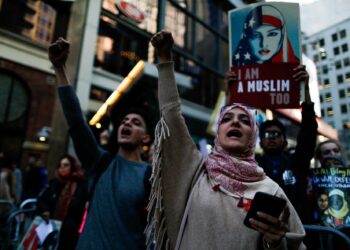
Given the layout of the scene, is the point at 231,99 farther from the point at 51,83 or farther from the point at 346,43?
the point at 51,83

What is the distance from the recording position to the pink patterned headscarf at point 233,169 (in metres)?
1.41

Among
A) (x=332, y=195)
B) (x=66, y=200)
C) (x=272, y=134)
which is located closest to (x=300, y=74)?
(x=272, y=134)

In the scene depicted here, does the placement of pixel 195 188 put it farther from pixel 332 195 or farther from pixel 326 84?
pixel 326 84

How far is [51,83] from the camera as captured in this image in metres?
13.0

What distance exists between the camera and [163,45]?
1462 mm

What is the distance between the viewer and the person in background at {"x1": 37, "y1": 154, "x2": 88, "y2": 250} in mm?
2459

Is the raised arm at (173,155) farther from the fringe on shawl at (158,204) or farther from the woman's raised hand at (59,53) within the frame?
the woman's raised hand at (59,53)

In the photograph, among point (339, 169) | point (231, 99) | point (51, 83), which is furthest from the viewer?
point (51, 83)

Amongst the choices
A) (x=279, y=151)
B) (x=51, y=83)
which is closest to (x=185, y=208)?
(x=279, y=151)

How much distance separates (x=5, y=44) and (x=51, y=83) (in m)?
2.48

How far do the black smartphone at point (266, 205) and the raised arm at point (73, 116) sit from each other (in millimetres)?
1276

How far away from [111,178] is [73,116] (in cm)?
51

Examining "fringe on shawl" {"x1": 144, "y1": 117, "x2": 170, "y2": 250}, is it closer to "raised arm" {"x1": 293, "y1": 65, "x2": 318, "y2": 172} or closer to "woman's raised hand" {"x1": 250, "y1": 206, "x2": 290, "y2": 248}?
"woman's raised hand" {"x1": 250, "y1": 206, "x2": 290, "y2": 248}

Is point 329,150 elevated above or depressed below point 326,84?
below
